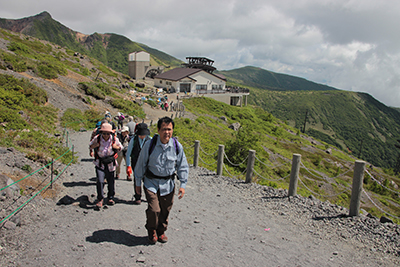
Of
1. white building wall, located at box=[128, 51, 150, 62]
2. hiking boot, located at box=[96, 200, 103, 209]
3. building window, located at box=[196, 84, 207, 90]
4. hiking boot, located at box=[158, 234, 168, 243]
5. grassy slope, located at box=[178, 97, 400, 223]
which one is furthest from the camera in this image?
white building wall, located at box=[128, 51, 150, 62]

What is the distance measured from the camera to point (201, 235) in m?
5.02

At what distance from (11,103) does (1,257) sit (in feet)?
39.0

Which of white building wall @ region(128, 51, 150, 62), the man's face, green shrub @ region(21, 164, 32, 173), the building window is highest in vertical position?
white building wall @ region(128, 51, 150, 62)

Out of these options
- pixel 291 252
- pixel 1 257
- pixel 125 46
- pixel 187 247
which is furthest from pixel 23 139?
pixel 125 46

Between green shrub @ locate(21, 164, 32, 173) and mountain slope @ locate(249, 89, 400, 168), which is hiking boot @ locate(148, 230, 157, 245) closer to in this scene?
green shrub @ locate(21, 164, 32, 173)

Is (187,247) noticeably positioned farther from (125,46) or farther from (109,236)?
(125,46)

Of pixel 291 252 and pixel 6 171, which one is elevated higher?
pixel 6 171

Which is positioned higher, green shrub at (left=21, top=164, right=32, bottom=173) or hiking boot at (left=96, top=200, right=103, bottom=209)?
green shrub at (left=21, top=164, right=32, bottom=173)

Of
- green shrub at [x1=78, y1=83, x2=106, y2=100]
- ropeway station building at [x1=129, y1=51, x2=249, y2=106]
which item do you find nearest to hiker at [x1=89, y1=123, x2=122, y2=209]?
green shrub at [x1=78, y1=83, x2=106, y2=100]

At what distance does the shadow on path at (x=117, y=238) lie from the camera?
4297 mm

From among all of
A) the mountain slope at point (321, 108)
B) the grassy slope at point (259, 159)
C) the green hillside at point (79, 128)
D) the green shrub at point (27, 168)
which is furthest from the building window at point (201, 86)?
the mountain slope at point (321, 108)

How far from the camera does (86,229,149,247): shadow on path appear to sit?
4.30 meters

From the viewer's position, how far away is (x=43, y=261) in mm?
3537

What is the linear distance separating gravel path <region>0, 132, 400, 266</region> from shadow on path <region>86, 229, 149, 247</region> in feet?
0.06
